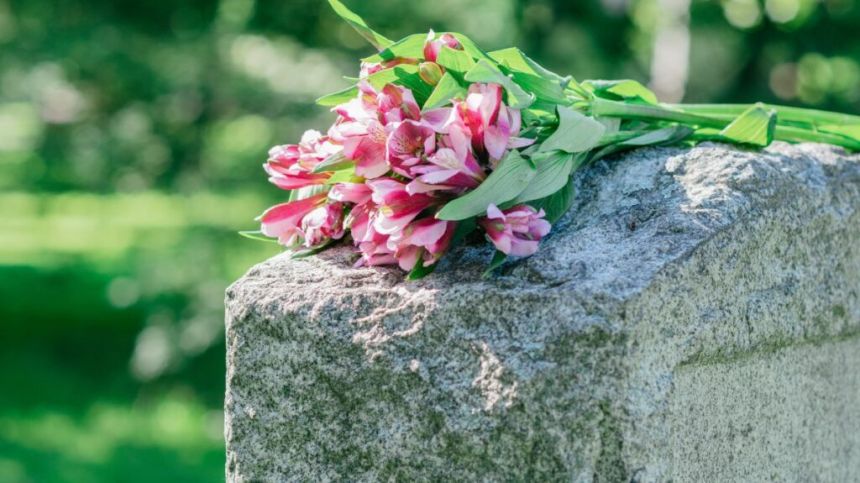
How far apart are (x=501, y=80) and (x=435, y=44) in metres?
0.13

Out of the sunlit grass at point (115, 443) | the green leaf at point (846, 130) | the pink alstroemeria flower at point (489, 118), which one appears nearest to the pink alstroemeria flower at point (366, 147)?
the pink alstroemeria flower at point (489, 118)

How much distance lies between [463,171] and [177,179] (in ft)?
11.2

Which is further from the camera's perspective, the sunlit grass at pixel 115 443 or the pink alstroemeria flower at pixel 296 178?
the sunlit grass at pixel 115 443

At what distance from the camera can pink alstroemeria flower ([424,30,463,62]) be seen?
48.8 inches

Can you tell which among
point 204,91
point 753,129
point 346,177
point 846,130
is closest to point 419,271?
point 346,177

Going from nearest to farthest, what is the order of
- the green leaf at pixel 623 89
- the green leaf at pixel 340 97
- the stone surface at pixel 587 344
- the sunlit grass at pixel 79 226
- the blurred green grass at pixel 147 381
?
1. the stone surface at pixel 587 344
2. the green leaf at pixel 340 97
3. the green leaf at pixel 623 89
4. the blurred green grass at pixel 147 381
5. the sunlit grass at pixel 79 226

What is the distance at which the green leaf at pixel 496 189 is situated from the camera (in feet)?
3.78

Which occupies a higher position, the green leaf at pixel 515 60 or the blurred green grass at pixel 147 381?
the green leaf at pixel 515 60

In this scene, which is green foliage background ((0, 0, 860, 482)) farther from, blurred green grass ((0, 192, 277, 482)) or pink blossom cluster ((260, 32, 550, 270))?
pink blossom cluster ((260, 32, 550, 270))

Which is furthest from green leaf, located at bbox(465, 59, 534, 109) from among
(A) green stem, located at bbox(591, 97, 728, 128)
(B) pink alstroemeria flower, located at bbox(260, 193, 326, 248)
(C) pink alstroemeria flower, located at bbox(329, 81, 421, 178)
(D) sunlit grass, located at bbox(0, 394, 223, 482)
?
(D) sunlit grass, located at bbox(0, 394, 223, 482)

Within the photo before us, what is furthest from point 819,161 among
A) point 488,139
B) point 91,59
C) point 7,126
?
point 7,126

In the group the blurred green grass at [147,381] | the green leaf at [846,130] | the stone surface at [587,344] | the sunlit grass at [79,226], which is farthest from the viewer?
the sunlit grass at [79,226]

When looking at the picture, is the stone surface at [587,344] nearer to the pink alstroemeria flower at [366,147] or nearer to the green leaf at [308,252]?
the green leaf at [308,252]

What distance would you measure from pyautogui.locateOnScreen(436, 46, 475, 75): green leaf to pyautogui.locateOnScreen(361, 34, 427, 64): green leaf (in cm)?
6
